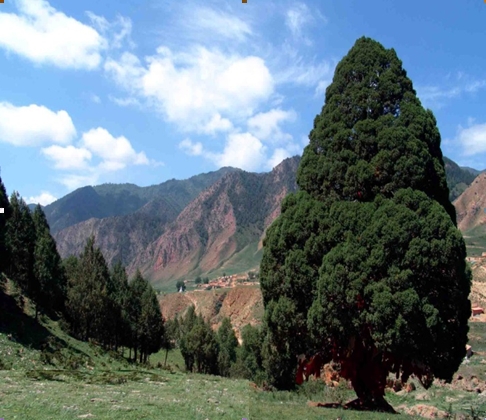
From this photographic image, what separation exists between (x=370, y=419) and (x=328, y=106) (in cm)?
962

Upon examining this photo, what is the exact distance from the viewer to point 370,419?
10766mm

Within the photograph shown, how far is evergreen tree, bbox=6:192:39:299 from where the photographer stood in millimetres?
38875

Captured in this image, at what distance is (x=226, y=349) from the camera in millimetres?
68125

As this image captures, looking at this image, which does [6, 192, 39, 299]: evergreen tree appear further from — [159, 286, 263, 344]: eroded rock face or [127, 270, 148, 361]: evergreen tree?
[159, 286, 263, 344]: eroded rock face

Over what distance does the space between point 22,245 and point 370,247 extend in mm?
34395

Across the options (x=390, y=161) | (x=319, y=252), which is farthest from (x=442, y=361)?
(x=390, y=161)

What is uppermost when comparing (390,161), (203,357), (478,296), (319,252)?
(390,161)

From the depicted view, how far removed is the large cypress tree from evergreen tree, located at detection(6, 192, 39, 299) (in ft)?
99.1

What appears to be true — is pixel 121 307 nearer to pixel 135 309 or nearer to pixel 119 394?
pixel 135 309

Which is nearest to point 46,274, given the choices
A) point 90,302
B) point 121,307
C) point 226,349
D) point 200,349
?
point 90,302

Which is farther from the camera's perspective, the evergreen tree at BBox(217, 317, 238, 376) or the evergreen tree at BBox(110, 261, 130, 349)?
the evergreen tree at BBox(217, 317, 238, 376)

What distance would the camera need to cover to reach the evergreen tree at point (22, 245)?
3888cm

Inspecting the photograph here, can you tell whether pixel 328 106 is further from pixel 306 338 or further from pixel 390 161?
pixel 306 338

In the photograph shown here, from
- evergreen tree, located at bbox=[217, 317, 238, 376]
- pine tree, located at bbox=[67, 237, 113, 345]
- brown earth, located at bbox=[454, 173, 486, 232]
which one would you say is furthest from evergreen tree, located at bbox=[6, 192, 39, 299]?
brown earth, located at bbox=[454, 173, 486, 232]
